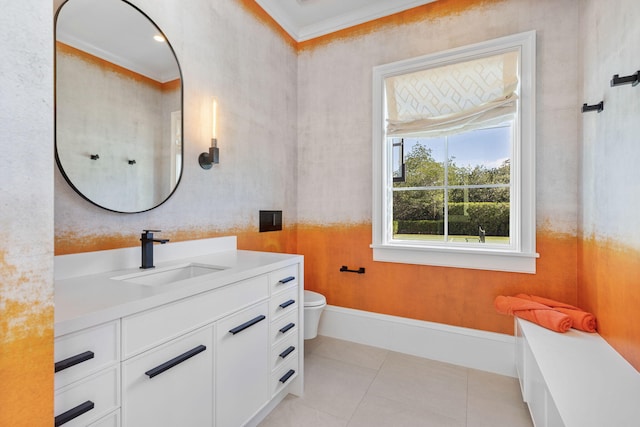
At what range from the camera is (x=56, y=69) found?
1199 mm

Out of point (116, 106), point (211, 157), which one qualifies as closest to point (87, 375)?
point (116, 106)

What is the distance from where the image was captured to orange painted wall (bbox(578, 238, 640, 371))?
123 cm

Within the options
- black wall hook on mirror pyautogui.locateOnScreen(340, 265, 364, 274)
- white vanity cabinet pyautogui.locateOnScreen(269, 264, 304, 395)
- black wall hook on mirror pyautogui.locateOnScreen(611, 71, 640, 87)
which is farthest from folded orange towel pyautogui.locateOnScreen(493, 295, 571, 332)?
white vanity cabinet pyautogui.locateOnScreen(269, 264, 304, 395)

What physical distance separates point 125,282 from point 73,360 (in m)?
0.41

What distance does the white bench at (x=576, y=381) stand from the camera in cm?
98

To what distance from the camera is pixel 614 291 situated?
1411mm

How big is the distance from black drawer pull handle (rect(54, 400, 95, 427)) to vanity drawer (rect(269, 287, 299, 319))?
0.82 meters

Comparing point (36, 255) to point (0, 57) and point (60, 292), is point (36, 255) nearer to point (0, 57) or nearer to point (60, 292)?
point (0, 57)

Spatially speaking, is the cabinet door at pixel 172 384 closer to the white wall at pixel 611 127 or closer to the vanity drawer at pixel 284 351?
the vanity drawer at pixel 284 351

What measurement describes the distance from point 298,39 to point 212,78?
4.16ft

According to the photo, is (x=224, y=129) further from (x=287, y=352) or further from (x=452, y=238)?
(x=452, y=238)

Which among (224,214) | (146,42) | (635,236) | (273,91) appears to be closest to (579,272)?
(635,236)

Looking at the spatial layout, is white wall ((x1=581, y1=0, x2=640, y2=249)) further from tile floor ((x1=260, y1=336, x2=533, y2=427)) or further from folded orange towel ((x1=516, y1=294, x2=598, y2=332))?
tile floor ((x1=260, y1=336, x2=533, y2=427))

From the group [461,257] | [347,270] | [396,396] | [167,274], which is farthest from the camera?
[347,270]
